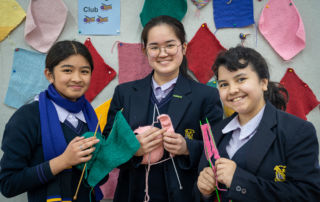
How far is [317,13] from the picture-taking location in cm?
Answer: 170

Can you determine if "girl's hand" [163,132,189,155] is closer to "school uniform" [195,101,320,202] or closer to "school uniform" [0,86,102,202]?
"school uniform" [195,101,320,202]

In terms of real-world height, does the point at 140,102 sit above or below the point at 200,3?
below

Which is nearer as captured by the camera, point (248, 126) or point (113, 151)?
point (248, 126)

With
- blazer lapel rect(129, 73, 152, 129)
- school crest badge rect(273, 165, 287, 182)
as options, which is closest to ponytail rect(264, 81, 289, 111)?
school crest badge rect(273, 165, 287, 182)

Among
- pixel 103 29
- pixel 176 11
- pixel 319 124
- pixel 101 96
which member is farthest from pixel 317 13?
pixel 101 96

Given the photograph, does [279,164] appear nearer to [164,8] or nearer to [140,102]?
[140,102]

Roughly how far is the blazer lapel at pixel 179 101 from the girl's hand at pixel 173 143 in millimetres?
97

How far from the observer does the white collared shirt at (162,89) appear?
1367 mm

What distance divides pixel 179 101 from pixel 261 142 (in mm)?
492

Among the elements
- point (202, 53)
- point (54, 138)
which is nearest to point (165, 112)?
point (54, 138)

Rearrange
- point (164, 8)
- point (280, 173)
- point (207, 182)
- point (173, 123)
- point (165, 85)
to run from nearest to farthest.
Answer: point (280, 173) → point (207, 182) → point (173, 123) → point (165, 85) → point (164, 8)

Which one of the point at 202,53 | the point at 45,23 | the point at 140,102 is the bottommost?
the point at 140,102

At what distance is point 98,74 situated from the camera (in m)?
1.78

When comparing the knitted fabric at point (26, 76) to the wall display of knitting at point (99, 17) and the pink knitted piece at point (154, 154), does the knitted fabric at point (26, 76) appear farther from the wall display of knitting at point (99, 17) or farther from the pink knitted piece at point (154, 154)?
the pink knitted piece at point (154, 154)
